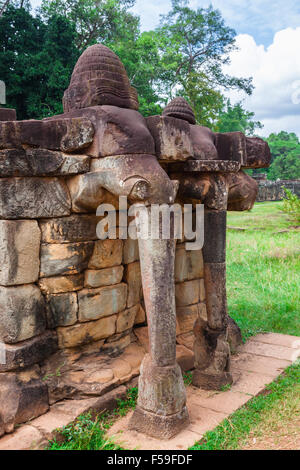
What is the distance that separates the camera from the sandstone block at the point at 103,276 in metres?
3.86

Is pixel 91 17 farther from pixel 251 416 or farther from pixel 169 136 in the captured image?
pixel 251 416

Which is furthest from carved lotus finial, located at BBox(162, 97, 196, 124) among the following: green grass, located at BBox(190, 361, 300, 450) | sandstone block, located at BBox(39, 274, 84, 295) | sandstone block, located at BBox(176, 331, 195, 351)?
green grass, located at BBox(190, 361, 300, 450)

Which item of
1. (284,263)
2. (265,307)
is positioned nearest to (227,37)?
(284,263)

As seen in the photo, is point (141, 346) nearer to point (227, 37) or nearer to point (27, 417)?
point (27, 417)

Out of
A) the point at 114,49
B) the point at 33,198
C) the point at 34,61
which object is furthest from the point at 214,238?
the point at 114,49

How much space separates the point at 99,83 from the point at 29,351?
7.78ft

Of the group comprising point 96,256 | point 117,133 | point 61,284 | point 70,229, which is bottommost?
point 61,284

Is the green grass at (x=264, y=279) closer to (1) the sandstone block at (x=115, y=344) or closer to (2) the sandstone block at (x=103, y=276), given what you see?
(1) the sandstone block at (x=115, y=344)

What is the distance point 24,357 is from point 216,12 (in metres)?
25.0

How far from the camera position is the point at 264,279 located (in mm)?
8883

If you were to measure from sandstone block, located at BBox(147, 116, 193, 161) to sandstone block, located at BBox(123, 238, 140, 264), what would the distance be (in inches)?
40.8

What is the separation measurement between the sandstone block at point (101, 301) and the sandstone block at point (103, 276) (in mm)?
48

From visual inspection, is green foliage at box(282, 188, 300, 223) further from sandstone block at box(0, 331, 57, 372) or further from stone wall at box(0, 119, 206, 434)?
sandstone block at box(0, 331, 57, 372)
